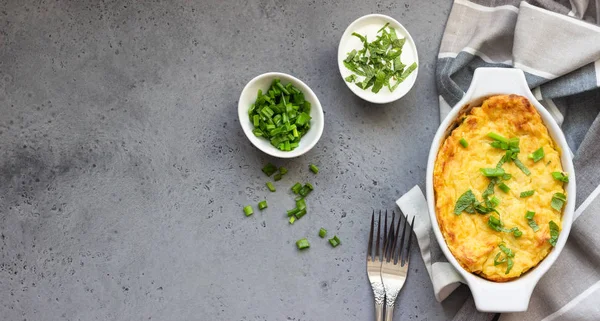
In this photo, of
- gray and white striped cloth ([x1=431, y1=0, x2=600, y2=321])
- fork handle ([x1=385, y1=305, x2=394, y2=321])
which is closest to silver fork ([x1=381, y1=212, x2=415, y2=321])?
fork handle ([x1=385, y1=305, x2=394, y2=321])

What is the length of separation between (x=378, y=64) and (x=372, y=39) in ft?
0.47

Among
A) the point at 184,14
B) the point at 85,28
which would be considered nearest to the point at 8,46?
the point at 85,28

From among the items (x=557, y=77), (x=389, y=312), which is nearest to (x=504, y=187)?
(x=557, y=77)

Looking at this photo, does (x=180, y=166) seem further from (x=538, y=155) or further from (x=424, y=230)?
(x=538, y=155)

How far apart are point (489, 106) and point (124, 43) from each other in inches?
69.0

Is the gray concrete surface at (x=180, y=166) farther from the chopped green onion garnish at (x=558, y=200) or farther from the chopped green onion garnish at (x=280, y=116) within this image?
the chopped green onion garnish at (x=558, y=200)

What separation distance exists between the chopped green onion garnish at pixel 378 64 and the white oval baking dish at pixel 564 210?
37 cm

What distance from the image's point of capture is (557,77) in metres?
3.23

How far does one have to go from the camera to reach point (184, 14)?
3.42 meters

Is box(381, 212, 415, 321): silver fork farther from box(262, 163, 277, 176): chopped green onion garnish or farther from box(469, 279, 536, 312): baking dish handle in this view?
box(262, 163, 277, 176): chopped green onion garnish

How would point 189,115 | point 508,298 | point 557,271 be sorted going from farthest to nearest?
point 189,115 → point 557,271 → point 508,298

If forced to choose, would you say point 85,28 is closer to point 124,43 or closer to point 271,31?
point 124,43

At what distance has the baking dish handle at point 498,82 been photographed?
3.00m

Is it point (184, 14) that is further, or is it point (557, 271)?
point (184, 14)
